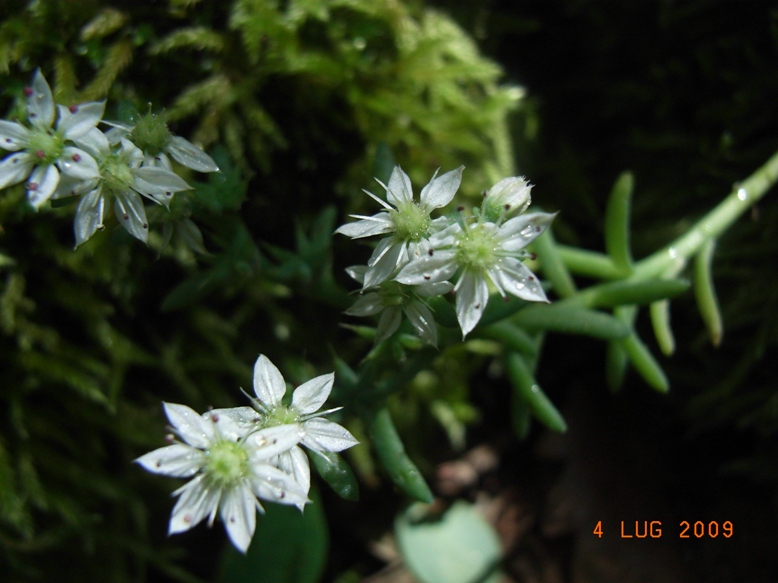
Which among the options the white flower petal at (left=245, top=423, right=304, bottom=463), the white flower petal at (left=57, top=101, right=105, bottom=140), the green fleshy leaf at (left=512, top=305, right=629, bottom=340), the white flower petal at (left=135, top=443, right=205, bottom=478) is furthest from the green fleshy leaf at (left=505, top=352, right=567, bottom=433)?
the white flower petal at (left=57, top=101, right=105, bottom=140)

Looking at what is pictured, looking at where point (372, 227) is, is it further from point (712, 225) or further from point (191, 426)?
point (712, 225)

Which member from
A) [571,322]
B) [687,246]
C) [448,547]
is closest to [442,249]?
[571,322]

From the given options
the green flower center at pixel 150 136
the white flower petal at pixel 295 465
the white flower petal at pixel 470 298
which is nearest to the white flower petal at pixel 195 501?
the white flower petal at pixel 295 465

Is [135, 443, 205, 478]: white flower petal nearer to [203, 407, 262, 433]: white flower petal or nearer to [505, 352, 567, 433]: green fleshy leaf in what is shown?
[203, 407, 262, 433]: white flower petal

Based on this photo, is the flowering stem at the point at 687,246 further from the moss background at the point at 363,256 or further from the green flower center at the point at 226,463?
the green flower center at the point at 226,463

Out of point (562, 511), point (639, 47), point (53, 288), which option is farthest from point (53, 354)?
point (639, 47)
